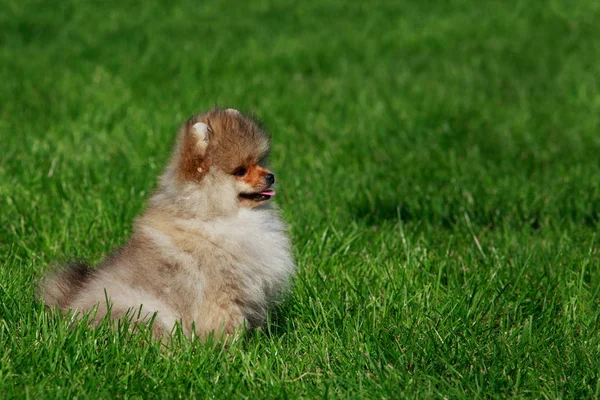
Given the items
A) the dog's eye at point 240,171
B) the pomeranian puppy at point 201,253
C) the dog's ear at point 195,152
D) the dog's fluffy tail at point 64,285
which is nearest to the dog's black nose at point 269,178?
the pomeranian puppy at point 201,253

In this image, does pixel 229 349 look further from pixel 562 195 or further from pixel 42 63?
pixel 42 63

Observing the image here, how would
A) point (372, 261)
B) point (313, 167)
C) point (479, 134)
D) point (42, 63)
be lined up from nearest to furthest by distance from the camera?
point (372, 261)
point (313, 167)
point (479, 134)
point (42, 63)

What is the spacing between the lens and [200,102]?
8508 millimetres

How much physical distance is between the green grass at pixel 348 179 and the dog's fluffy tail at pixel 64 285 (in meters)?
0.09

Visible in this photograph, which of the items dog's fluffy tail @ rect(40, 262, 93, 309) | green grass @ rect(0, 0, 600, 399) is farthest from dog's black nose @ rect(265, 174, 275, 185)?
dog's fluffy tail @ rect(40, 262, 93, 309)

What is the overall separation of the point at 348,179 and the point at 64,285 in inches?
119

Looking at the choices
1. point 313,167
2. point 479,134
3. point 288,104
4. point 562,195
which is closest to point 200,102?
point 288,104

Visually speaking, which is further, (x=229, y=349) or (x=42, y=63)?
(x=42, y=63)

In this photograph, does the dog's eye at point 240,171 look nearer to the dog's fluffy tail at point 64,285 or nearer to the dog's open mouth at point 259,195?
the dog's open mouth at point 259,195

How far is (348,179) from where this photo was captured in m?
6.80

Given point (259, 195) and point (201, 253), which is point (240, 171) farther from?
point (201, 253)

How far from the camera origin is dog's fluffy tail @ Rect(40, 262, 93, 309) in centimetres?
420

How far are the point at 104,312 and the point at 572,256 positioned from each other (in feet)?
9.39

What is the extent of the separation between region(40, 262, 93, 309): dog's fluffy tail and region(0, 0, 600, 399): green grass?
0.09 meters
